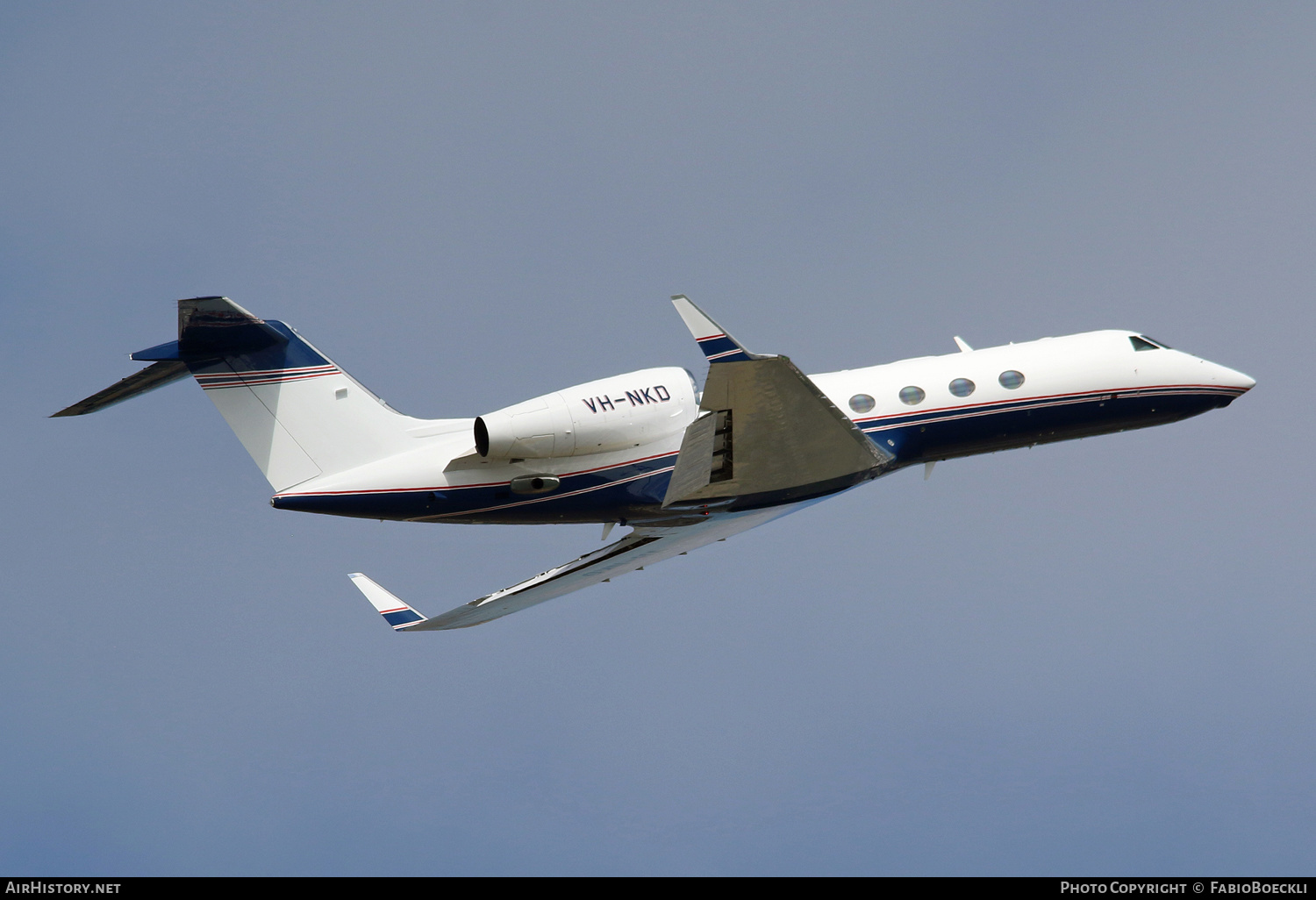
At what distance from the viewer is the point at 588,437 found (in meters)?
21.5

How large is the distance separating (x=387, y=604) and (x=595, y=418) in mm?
6690

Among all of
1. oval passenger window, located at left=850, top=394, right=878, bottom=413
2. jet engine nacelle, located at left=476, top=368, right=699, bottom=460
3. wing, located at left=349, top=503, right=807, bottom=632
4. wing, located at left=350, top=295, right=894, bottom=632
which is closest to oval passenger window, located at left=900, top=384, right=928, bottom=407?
oval passenger window, located at left=850, top=394, right=878, bottom=413

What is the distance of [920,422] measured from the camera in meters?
24.1

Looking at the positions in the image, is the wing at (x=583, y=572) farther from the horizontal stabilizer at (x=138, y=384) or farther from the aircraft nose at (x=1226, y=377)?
the aircraft nose at (x=1226, y=377)

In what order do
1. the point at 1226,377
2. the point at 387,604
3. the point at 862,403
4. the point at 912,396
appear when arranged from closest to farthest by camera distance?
the point at 862,403, the point at 912,396, the point at 387,604, the point at 1226,377

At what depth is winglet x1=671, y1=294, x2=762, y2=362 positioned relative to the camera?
58.4ft

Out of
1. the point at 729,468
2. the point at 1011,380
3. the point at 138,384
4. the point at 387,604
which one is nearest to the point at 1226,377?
the point at 1011,380

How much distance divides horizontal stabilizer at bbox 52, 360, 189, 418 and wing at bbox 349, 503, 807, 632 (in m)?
6.06

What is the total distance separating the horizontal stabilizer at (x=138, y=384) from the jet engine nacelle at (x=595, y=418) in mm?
4926

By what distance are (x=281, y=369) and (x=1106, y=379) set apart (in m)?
14.9

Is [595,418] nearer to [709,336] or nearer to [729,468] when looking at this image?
[729,468]

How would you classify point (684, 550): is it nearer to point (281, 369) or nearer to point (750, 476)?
point (750, 476)

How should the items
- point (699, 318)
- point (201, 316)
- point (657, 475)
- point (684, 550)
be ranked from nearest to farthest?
point (699, 318)
point (201, 316)
point (657, 475)
point (684, 550)
